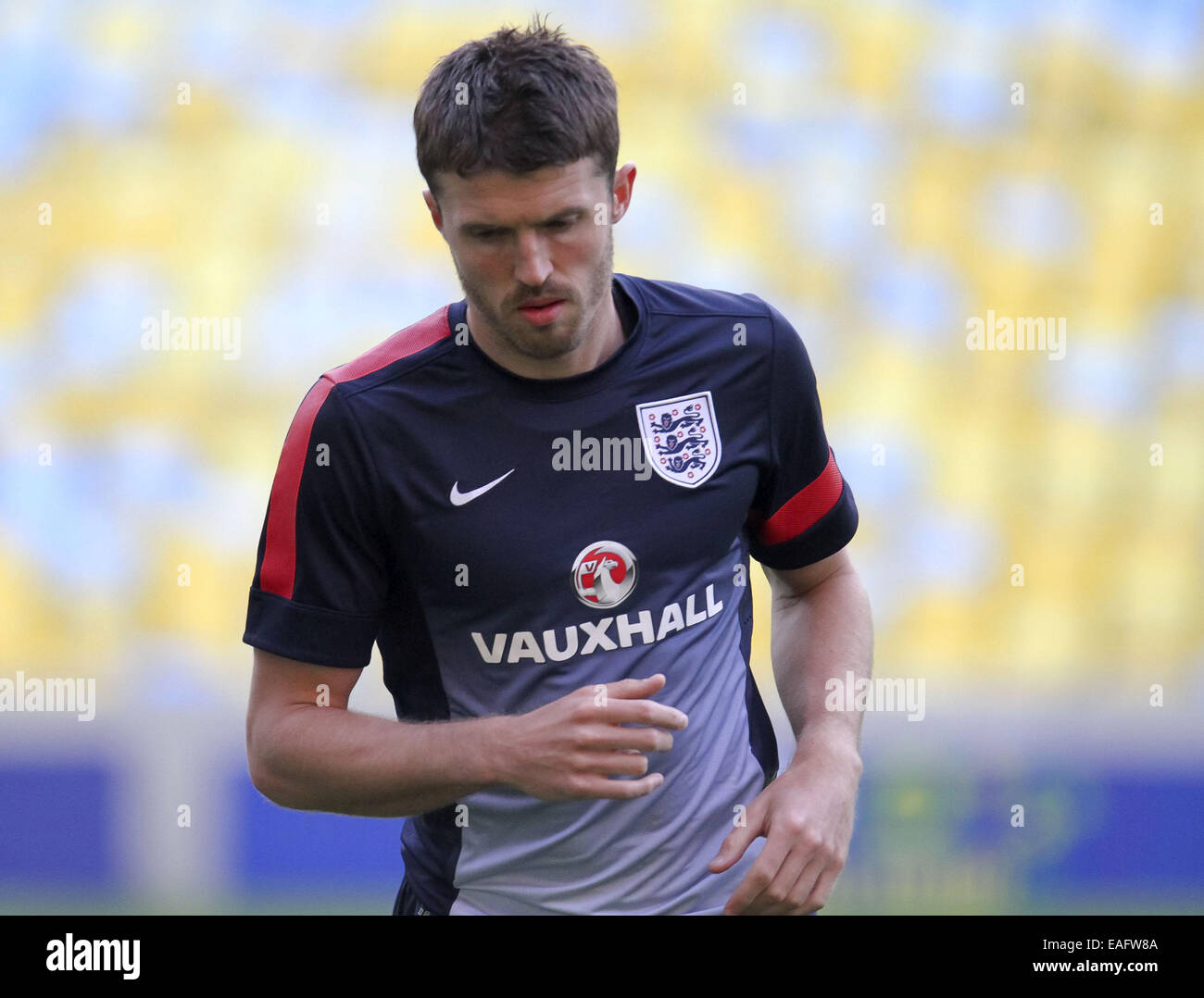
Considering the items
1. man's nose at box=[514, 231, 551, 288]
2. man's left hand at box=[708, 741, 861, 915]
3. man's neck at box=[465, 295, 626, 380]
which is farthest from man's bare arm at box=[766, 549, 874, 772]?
man's nose at box=[514, 231, 551, 288]

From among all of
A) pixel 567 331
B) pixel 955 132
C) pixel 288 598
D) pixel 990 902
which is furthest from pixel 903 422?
pixel 288 598

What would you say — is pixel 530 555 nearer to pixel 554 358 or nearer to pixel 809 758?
pixel 554 358

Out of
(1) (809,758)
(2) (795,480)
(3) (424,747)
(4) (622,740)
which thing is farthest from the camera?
(2) (795,480)

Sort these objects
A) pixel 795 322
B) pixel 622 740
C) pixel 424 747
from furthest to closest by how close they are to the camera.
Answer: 1. pixel 795 322
2. pixel 424 747
3. pixel 622 740

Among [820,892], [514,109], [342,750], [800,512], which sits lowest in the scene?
[820,892]

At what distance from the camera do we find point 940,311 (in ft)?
Result: 9.21

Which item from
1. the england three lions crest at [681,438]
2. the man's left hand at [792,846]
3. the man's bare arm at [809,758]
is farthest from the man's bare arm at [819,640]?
the england three lions crest at [681,438]

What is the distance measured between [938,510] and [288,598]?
6.06 feet

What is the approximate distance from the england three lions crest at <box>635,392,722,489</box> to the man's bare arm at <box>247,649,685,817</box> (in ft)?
0.87

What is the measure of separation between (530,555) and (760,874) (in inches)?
15.3

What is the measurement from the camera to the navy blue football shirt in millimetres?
1233

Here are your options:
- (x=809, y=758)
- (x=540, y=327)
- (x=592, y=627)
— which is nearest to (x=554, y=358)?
(x=540, y=327)

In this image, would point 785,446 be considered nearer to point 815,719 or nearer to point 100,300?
point 815,719

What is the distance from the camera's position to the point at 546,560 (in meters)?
1.24
